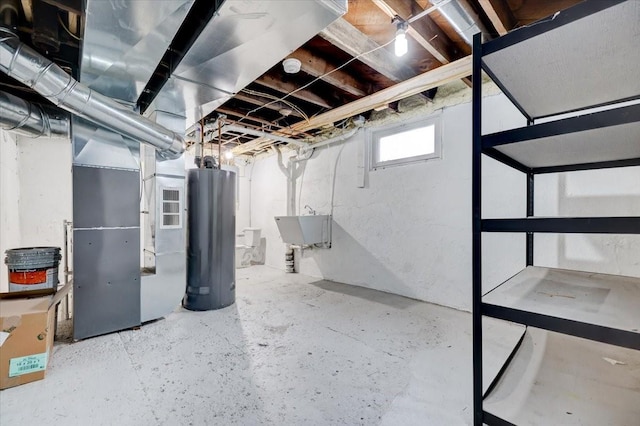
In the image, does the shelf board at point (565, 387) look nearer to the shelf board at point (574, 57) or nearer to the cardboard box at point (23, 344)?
the shelf board at point (574, 57)

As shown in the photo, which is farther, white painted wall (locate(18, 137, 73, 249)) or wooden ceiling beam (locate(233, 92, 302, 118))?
white painted wall (locate(18, 137, 73, 249))

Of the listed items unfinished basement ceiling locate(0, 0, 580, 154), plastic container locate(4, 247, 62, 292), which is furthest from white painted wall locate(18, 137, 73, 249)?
plastic container locate(4, 247, 62, 292)

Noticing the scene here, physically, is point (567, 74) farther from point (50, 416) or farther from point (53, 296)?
point (53, 296)

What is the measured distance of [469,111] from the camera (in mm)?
2902

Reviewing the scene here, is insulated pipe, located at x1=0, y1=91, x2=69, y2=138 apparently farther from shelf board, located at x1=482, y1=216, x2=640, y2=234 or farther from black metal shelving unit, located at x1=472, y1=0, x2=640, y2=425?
shelf board, located at x1=482, y1=216, x2=640, y2=234

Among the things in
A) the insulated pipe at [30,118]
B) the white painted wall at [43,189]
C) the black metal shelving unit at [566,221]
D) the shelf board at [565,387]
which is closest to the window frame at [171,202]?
the insulated pipe at [30,118]

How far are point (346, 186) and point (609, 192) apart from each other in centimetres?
273

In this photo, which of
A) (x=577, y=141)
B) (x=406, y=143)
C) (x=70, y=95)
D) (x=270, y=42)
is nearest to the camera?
(x=577, y=141)

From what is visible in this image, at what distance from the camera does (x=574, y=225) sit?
942 mm

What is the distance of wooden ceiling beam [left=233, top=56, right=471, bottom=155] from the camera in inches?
94.3

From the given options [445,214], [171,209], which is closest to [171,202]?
[171,209]

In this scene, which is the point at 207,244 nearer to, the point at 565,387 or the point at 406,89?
the point at 406,89

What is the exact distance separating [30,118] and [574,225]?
3.73 m

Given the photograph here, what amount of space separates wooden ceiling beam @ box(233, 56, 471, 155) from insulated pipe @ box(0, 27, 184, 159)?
70.9 inches
